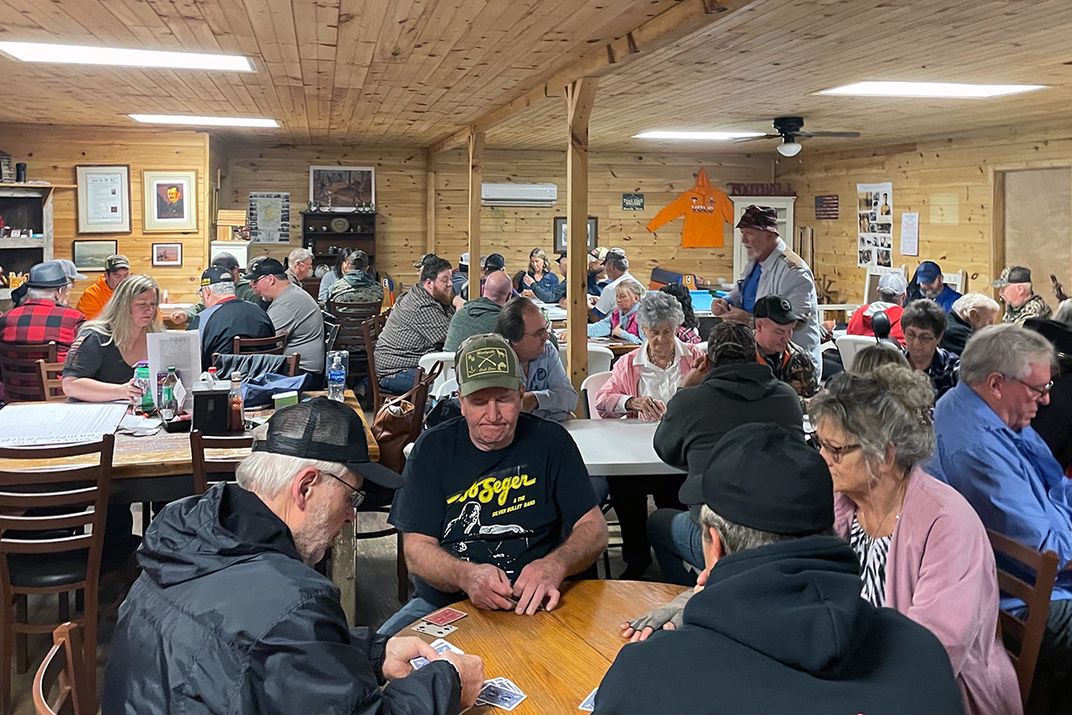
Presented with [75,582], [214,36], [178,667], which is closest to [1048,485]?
[178,667]

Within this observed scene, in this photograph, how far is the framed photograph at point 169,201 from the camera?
10.2m

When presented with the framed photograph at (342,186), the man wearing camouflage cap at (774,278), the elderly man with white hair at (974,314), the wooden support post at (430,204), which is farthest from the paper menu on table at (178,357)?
the wooden support post at (430,204)

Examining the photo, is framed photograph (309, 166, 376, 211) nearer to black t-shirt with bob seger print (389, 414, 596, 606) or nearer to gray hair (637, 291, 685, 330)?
gray hair (637, 291, 685, 330)

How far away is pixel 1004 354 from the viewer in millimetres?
2953

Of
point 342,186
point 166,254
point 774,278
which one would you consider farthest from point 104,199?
point 774,278

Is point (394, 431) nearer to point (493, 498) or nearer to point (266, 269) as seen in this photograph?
point (493, 498)

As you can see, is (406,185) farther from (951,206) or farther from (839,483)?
(839,483)

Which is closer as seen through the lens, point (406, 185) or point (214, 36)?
point (214, 36)

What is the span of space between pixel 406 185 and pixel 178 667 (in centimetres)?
1184

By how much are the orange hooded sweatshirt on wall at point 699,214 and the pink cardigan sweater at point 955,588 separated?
11.7m

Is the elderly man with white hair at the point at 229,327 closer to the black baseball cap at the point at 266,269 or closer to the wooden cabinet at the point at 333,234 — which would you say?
the black baseball cap at the point at 266,269

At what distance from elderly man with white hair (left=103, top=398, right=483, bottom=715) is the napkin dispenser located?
6.75 ft

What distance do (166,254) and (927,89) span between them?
774cm

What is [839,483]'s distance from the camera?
7.64ft
